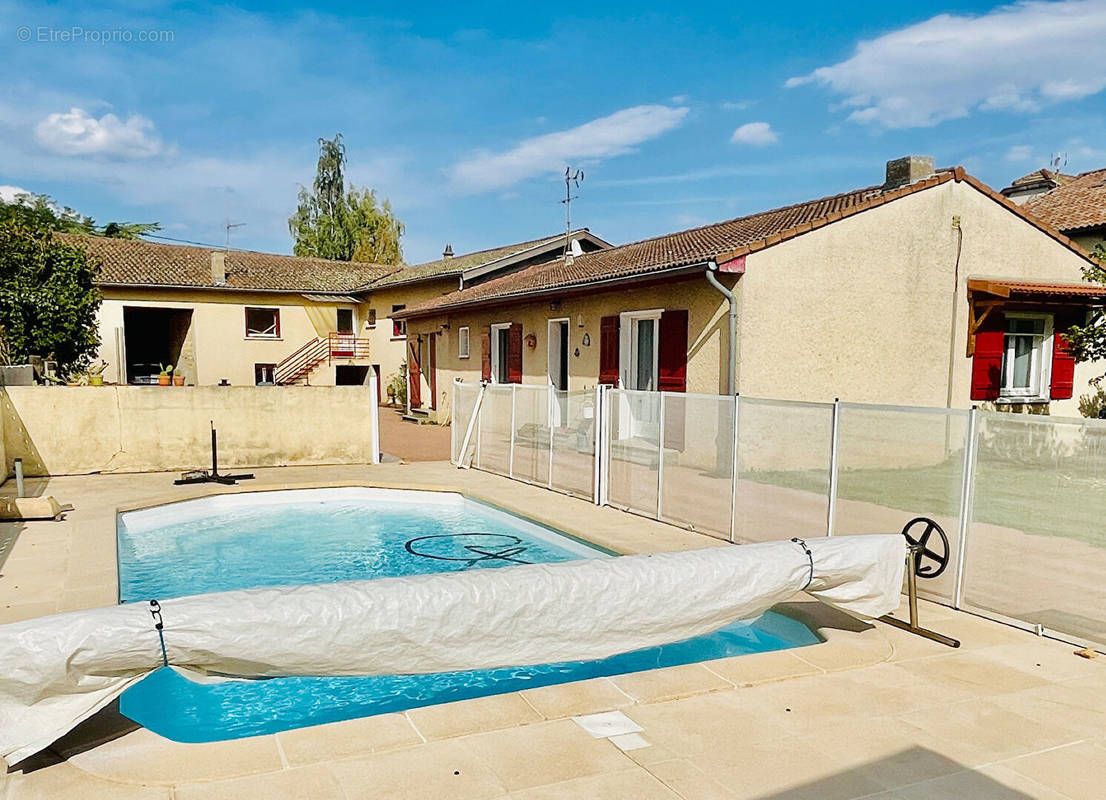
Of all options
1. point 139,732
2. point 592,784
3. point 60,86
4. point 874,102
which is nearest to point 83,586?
point 139,732

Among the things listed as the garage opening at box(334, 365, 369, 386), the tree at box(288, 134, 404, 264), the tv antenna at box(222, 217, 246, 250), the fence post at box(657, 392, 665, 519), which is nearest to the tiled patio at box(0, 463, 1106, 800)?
the fence post at box(657, 392, 665, 519)

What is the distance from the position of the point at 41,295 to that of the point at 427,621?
15.0 meters

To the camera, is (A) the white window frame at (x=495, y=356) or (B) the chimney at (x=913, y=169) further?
(A) the white window frame at (x=495, y=356)

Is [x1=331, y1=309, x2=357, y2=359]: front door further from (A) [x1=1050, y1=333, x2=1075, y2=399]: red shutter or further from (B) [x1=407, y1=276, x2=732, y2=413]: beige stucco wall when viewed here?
(A) [x1=1050, y1=333, x2=1075, y2=399]: red shutter

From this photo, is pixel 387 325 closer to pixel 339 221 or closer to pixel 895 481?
pixel 339 221

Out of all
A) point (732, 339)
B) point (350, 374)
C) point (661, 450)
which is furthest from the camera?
point (350, 374)

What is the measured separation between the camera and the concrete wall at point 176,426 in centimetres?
1165

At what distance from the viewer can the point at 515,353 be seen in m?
17.7

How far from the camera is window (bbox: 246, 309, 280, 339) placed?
28781 mm

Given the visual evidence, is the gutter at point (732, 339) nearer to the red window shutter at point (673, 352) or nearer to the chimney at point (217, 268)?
the red window shutter at point (673, 352)

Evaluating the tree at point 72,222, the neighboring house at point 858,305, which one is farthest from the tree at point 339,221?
the neighboring house at point 858,305

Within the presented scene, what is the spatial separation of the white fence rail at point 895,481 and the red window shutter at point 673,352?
300 cm

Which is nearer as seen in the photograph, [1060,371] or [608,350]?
[608,350]

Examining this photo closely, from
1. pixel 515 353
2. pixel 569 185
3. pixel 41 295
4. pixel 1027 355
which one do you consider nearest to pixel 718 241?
pixel 515 353
